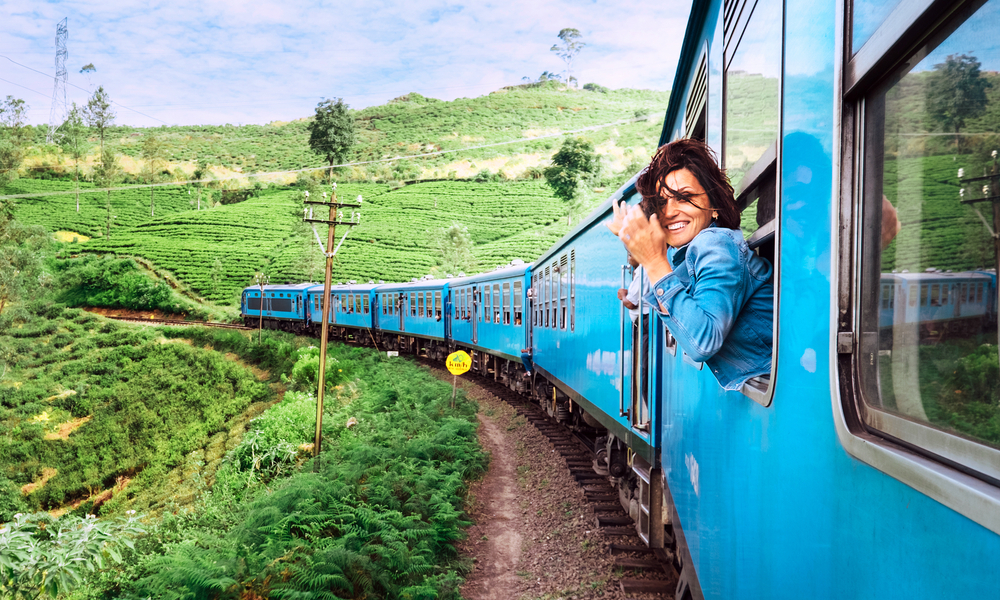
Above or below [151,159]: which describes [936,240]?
below

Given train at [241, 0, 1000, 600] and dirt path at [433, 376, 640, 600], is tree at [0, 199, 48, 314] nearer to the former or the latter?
dirt path at [433, 376, 640, 600]

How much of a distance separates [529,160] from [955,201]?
106350mm

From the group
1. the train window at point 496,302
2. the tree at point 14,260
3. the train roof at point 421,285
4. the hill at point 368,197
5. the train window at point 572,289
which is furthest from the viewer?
the hill at point 368,197

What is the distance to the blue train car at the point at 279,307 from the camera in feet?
125

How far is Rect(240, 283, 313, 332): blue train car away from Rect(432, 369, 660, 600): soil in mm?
27972

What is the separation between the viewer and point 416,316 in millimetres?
25031

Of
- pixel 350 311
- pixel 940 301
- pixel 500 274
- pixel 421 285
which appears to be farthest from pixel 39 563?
pixel 350 311

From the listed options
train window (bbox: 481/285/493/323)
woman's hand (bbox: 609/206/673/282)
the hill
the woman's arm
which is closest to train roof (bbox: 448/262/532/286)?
train window (bbox: 481/285/493/323)

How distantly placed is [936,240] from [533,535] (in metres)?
7.70

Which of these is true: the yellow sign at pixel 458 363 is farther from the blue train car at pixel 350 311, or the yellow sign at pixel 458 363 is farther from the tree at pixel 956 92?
the blue train car at pixel 350 311

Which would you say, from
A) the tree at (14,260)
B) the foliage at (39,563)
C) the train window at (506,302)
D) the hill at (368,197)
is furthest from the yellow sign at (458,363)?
the tree at (14,260)

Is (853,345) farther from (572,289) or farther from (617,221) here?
(572,289)

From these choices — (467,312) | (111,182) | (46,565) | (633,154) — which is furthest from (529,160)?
(46,565)

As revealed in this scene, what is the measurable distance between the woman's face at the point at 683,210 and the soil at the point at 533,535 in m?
4.42
